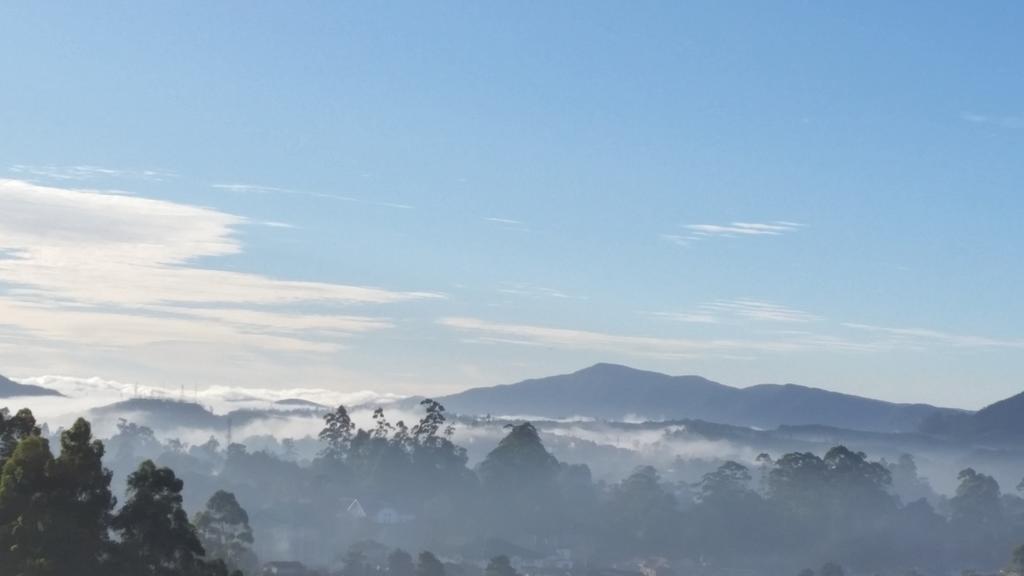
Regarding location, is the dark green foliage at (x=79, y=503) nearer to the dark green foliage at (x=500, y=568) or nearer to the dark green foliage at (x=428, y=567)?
the dark green foliage at (x=428, y=567)

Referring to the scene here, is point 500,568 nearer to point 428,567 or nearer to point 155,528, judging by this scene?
point 428,567

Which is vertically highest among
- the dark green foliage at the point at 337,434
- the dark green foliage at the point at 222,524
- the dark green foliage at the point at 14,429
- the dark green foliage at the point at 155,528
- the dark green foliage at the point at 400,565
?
the dark green foliage at the point at 337,434

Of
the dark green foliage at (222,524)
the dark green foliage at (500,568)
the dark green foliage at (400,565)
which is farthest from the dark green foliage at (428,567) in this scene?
the dark green foliage at (222,524)

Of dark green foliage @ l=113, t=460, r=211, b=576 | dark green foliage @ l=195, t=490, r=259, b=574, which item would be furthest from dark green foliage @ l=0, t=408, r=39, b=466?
dark green foliage @ l=195, t=490, r=259, b=574

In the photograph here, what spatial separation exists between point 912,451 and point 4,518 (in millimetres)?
176803

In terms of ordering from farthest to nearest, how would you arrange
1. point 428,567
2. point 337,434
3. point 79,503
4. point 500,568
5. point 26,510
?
point 337,434
point 500,568
point 428,567
point 79,503
point 26,510

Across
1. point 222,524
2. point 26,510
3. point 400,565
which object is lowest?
point 400,565

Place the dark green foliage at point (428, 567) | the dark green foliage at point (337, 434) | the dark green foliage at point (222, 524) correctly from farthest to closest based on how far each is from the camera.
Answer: the dark green foliage at point (337, 434) < the dark green foliage at point (428, 567) < the dark green foliage at point (222, 524)

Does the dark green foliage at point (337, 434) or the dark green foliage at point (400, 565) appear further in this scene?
the dark green foliage at point (337, 434)

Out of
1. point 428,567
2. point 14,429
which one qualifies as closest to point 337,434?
point 428,567

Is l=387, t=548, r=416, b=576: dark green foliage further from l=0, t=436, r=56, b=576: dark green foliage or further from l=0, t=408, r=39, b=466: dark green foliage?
l=0, t=436, r=56, b=576: dark green foliage

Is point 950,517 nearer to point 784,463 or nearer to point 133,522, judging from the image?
point 784,463

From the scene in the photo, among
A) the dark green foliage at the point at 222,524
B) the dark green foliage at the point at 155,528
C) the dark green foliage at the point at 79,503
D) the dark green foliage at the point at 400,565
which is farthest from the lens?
the dark green foliage at the point at 400,565

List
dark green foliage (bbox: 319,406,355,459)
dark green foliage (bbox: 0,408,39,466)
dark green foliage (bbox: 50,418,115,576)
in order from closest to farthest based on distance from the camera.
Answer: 1. dark green foliage (bbox: 50,418,115,576)
2. dark green foliage (bbox: 0,408,39,466)
3. dark green foliage (bbox: 319,406,355,459)
